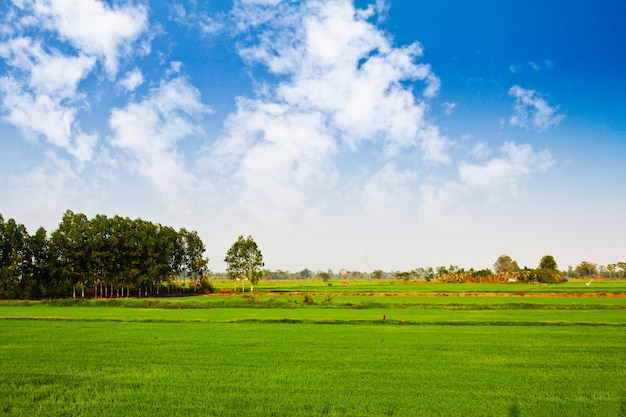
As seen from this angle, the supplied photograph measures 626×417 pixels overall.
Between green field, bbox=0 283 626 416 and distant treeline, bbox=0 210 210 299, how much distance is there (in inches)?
2130

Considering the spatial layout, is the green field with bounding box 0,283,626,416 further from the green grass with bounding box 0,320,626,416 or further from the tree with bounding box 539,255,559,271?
the tree with bounding box 539,255,559,271

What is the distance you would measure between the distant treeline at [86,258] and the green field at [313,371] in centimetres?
5410

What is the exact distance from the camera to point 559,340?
25.5 meters

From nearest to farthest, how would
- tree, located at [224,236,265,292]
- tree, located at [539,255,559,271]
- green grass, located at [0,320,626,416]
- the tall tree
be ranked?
green grass, located at [0,320,626,416] < the tall tree < tree, located at [224,236,265,292] < tree, located at [539,255,559,271]

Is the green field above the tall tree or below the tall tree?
below

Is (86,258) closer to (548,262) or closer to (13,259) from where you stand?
(13,259)

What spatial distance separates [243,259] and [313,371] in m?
96.3

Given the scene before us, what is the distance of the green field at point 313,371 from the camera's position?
40.5 ft

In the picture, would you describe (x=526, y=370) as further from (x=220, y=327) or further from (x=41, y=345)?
(x=41, y=345)

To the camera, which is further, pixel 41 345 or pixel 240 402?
pixel 41 345

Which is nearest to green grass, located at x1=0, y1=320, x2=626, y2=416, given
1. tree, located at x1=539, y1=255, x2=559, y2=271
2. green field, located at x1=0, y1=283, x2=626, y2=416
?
green field, located at x1=0, y1=283, x2=626, y2=416

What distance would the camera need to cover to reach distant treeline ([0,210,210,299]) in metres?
76.3

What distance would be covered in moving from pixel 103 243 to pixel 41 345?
67265mm

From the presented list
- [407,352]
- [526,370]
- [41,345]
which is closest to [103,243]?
[41,345]
